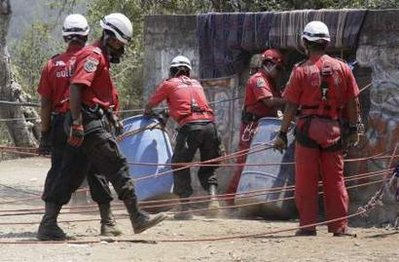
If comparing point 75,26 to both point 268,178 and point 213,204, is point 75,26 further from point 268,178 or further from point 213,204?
point 213,204

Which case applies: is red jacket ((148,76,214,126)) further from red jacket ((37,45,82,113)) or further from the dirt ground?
red jacket ((37,45,82,113))

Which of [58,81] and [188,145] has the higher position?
[58,81]

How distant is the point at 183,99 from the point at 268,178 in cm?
122

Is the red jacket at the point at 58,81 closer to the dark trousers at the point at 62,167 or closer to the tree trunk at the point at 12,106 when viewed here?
the dark trousers at the point at 62,167

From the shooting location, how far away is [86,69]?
7629 millimetres

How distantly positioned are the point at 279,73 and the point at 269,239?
287 cm

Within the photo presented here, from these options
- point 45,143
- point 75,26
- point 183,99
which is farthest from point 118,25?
point 183,99

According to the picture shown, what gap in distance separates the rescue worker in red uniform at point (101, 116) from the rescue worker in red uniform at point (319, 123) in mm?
1284

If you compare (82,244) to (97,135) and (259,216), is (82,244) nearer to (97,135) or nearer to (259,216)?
(97,135)

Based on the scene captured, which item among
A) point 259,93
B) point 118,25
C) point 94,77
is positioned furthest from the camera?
point 259,93

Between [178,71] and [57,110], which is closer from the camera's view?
[57,110]

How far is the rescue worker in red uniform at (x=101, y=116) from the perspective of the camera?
7648mm

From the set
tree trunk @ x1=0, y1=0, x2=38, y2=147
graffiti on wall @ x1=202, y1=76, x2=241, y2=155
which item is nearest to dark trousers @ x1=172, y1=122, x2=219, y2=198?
graffiti on wall @ x1=202, y1=76, x2=241, y2=155

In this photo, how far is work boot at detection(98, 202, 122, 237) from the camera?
27.0 ft
